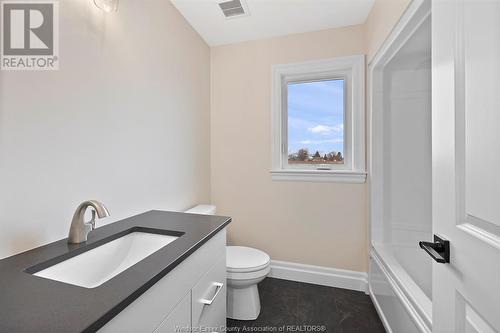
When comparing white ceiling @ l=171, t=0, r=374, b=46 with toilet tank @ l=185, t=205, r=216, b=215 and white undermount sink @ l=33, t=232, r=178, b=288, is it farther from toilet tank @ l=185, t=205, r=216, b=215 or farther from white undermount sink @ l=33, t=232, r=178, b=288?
white undermount sink @ l=33, t=232, r=178, b=288

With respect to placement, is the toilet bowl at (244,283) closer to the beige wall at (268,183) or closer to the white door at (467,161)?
the beige wall at (268,183)

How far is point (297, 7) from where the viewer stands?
1.87 meters

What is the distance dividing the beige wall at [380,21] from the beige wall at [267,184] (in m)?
0.15

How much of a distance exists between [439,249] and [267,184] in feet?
5.22

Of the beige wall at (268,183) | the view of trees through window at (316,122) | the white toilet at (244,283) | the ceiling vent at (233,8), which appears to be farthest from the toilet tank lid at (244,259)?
the ceiling vent at (233,8)

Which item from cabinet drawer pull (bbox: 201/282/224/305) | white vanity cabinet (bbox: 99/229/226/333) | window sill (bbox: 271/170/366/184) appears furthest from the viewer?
window sill (bbox: 271/170/366/184)

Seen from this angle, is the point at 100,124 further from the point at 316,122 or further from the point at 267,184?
the point at 316,122

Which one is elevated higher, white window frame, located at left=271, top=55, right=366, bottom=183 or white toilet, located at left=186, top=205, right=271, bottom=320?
white window frame, located at left=271, top=55, right=366, bottom=183

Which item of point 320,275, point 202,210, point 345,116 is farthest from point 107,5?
point 320,275

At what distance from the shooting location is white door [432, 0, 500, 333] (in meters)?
0.58

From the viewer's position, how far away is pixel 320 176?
2156 millimetres

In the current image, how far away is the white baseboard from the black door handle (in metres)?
1.47

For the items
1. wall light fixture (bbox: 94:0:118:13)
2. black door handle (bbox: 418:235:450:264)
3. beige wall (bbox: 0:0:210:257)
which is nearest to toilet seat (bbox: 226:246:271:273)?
beige wall (bbox: 0:0:210:257)

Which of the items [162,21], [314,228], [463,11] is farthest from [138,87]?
[314,228]
